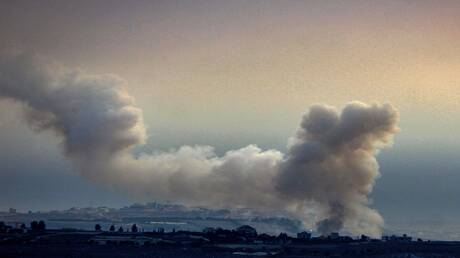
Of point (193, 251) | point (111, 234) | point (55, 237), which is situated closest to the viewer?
point (193, 251)

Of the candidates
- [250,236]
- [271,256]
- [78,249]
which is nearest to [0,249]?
[78,249]

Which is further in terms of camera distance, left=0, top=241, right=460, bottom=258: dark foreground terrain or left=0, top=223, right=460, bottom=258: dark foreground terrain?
left=0, top=223, right=460, bottom=258: dark foreground terrain

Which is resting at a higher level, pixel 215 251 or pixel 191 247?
pixel 191 247

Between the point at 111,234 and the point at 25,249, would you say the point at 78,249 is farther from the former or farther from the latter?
the point at 111,234

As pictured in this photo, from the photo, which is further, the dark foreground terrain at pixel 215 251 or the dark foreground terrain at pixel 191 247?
the dark foreground terrain at pixel 191 247

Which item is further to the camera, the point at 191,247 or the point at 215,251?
the point at 191,247

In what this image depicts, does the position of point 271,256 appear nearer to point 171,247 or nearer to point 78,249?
point 171,247

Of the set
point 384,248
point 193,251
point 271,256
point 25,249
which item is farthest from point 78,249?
point 384,248

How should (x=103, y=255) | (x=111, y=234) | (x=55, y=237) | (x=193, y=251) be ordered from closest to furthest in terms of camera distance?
(x=103, y=255) < (x=193, y=251) < (x=55, y=237) < (x=111, y=234)

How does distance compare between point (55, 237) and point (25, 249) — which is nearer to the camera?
point (25, 249)
